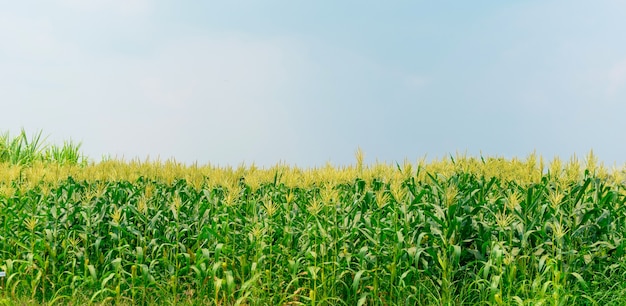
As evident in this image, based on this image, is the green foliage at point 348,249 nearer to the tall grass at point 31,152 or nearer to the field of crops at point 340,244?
the field of crops at point 340,244

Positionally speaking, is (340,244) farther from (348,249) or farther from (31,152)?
(31,152)

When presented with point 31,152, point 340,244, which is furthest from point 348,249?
point 31,152

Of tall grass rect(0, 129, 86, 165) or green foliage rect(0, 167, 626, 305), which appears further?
tall grass rect(0, 129, 86, 165)

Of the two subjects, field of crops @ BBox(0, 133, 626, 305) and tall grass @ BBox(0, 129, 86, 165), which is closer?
field of crops @ BBox(0, 133, 626, 305)

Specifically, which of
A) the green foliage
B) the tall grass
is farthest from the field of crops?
the tall grass

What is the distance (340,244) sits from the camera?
6.16m

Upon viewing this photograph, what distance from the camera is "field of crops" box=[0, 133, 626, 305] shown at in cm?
581

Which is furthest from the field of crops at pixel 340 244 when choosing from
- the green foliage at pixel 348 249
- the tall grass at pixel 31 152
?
the tall grass at pixel 31 152

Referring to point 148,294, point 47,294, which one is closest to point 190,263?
point 148,294

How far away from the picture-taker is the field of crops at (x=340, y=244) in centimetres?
581

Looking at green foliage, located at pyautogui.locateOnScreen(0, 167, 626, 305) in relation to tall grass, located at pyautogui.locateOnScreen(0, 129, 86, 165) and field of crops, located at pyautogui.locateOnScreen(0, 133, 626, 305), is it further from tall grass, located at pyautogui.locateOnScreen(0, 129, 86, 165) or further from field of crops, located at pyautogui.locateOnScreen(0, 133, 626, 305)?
tall grass, located at pyautogui.locateOnScreen(0, 129, 86, 165)

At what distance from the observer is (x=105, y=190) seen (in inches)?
309

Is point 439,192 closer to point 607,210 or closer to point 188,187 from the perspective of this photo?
point 607,210

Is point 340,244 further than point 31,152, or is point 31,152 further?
point 31,152
